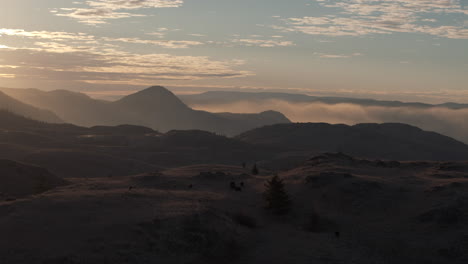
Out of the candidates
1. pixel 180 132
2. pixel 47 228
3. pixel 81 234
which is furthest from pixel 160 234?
pixel 180 132

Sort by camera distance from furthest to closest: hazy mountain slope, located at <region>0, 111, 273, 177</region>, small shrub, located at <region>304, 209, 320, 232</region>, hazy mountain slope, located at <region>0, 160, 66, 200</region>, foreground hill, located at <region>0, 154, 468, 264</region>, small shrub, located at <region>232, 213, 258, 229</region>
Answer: hazy mountain slope, located at <region>0, 111, 273, 177</region>, hazy mountain slope, located at <region>0, 160, 66, 200</region>, small shrub, located at <region>304, 209, 320, 232</region>, small shrub, located at <region>232, 213, 258, 229</region>, foreground hill, located at <region>0, 154, 468, 264</region>

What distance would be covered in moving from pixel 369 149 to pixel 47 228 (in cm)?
15613

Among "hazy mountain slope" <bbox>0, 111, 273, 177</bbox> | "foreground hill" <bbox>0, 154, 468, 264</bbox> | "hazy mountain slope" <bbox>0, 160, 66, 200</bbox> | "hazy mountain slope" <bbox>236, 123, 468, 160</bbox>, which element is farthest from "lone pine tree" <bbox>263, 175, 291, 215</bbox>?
"hazy mountain slope" <bbox>236, 123, 468, 160</bbox>

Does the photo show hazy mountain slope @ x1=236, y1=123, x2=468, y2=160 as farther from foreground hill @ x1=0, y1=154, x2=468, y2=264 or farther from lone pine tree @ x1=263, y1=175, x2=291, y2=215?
lone pine tree @ x1=263, y1=175, x2=291, y2=215

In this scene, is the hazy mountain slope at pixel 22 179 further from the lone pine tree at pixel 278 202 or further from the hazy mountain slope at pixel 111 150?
the hazy mountain slope at pixel 111 150

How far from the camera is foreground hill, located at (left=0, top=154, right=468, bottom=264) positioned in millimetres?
23672

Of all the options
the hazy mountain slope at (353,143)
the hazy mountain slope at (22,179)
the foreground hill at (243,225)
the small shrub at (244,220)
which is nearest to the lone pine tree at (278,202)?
the foreground hill at (243,225)

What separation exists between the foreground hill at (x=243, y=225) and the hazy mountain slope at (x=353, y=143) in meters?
111

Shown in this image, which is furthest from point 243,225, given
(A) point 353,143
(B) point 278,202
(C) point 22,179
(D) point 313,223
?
(A) point 353,143

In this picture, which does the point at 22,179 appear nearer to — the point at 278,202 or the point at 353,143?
the point at 278,202

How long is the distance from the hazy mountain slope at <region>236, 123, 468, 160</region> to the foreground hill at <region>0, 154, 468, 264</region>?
4353 inches

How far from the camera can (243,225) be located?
105 ft

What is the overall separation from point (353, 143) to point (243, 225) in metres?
150

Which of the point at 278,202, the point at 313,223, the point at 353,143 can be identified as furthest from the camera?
the point at 353,143
